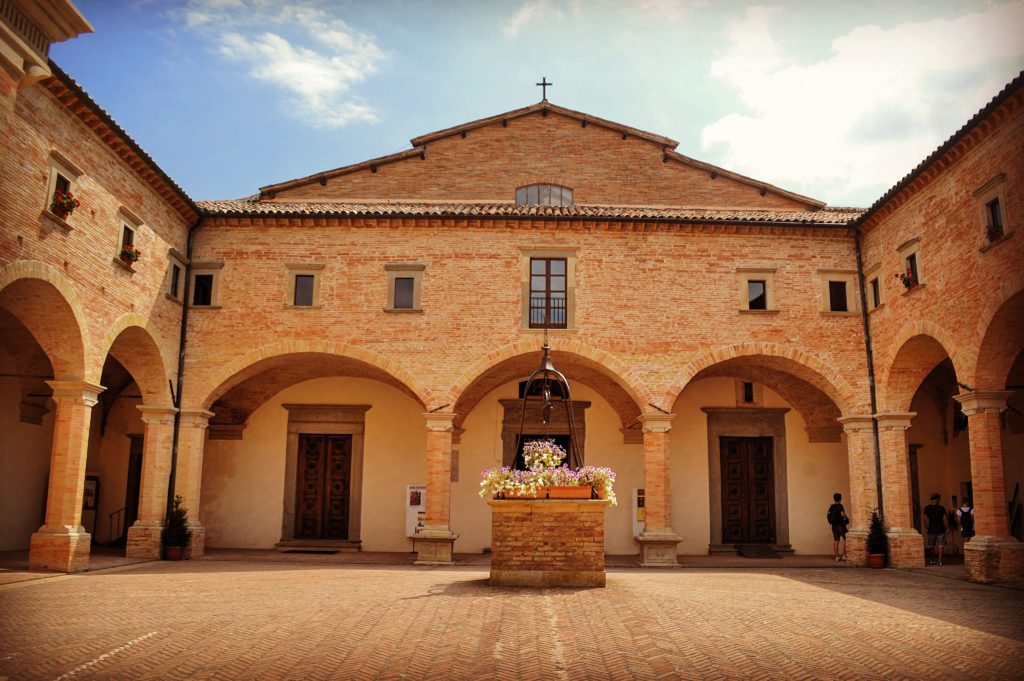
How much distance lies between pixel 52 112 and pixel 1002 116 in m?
14.1

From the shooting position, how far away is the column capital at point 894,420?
15.7m

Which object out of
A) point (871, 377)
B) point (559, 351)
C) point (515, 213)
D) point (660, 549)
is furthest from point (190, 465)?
point (871, 377)

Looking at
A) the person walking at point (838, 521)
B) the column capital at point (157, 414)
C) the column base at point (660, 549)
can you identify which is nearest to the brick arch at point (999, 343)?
the person walking at point (838, 521)

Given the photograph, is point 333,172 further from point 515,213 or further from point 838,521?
point 838,521

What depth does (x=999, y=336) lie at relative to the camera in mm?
12477

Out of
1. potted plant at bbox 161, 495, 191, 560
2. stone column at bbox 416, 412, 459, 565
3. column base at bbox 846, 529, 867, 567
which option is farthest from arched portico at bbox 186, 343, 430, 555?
column base at bbox 846, 529, 867, 567

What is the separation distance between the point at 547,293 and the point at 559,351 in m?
1.25

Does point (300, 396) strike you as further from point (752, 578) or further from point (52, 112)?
point (752, 578)

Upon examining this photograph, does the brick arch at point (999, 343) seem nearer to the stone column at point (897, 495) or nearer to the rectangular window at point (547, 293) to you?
the stone column at point (897, 495)

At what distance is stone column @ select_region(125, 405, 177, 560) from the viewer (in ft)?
49.9

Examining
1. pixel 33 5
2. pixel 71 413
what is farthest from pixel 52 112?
pixel 33 5

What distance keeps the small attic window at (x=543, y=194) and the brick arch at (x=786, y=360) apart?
6.39 meters

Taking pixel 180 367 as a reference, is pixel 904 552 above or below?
below

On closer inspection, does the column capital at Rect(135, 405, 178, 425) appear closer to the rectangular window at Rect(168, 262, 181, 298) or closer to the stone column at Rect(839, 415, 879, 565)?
the rectangular window at Rect(168, 262, 181, 298)
